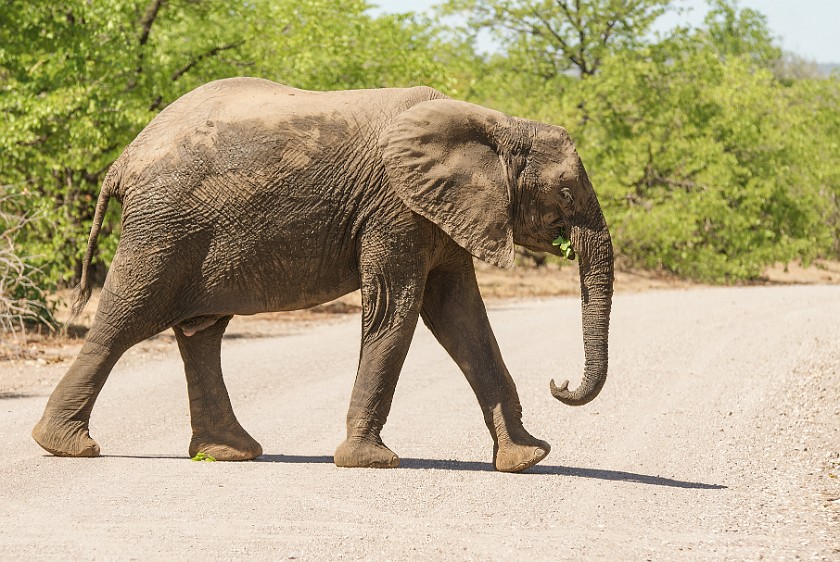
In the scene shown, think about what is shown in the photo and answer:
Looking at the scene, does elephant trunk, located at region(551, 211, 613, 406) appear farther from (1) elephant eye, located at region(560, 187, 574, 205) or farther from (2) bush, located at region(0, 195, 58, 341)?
(2) bush, located at region(0, 195, 58, 341)

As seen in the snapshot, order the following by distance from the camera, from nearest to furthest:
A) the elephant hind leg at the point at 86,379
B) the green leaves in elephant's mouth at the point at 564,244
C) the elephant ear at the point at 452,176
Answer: the elephant ear at the point at 452,176 → the green leaves in elephant's mouth at the point at 564,244 → the elephant hind leg at the point at 86,379

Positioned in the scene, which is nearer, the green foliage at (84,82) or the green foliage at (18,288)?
the green foliage at (18,288)

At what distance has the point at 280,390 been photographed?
13617 mm

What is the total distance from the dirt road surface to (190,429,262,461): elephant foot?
0.18 metres

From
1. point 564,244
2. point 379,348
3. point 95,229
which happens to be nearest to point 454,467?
point 379,348

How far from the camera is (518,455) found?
898cm

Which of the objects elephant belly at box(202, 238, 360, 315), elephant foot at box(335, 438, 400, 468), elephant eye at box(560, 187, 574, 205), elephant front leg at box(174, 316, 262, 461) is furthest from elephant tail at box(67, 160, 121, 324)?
elephant eye at box(560, 187, 574, 205)

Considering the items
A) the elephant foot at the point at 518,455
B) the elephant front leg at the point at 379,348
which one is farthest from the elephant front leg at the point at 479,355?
the elephant front leg at the point at 379,348

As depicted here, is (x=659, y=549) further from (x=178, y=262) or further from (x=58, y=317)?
(x=58, y=317)

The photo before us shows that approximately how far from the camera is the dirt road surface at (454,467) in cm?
673

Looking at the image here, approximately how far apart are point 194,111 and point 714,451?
15.7 ft

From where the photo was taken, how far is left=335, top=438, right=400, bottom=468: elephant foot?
888 cm

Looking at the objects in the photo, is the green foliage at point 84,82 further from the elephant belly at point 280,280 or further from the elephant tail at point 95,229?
the elephant belly at point 280,280

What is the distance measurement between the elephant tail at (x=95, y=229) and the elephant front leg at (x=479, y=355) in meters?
2.35
